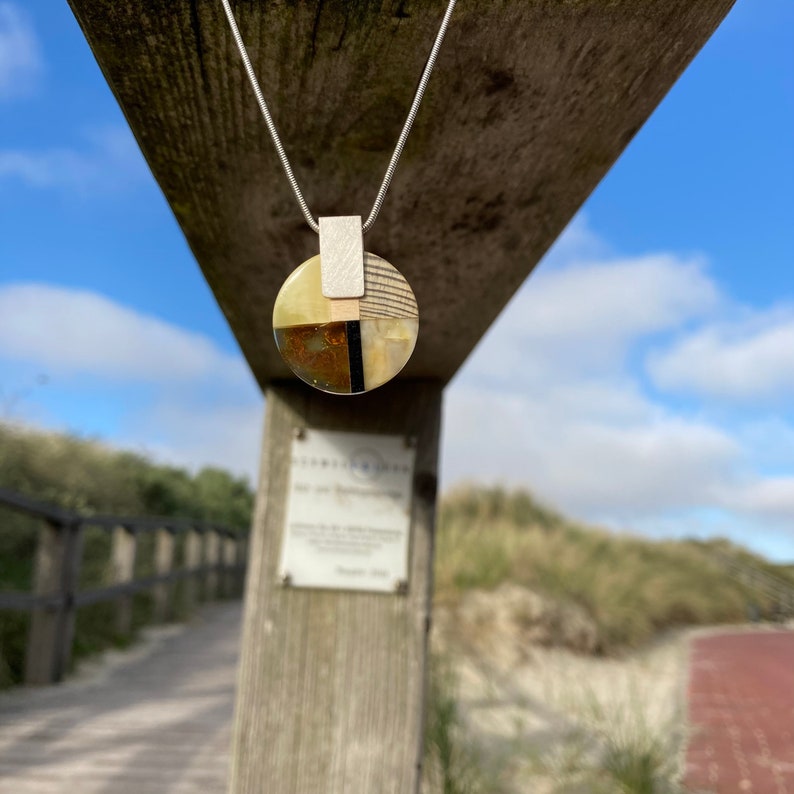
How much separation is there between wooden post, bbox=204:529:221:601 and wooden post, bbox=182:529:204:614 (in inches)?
18.9

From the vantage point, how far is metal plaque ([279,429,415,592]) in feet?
6.82

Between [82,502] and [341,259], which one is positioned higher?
[82,502]

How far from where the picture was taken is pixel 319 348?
844mm

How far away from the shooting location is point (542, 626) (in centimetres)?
725

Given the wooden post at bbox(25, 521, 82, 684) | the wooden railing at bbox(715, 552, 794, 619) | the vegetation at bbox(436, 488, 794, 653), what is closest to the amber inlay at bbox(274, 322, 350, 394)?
the wooden post at bbox(25, 521, 82, 684)

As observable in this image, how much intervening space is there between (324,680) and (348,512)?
1.48 ft

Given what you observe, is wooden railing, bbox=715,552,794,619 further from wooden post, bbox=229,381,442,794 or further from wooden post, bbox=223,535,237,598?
wooden post, bbox=229,381,442,794

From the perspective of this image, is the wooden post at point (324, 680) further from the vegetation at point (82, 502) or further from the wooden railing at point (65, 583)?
the vegetation at point (82, 502)

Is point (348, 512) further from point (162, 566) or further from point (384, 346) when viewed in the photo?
point (162, 566)

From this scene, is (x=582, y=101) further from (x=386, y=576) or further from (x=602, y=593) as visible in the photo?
(x=602, y=593)

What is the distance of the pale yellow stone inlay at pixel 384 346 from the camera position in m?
0.84

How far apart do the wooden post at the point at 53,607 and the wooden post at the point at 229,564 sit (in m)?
6.18

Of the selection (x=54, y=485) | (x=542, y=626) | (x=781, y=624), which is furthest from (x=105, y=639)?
(x=781, y=624)

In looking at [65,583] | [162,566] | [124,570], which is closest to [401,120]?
[65,583]
